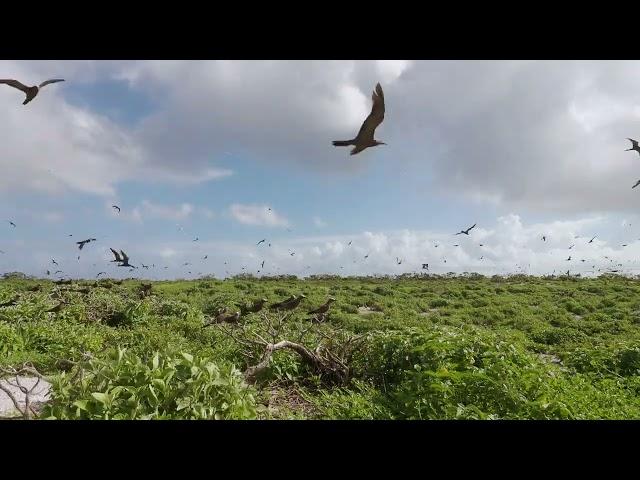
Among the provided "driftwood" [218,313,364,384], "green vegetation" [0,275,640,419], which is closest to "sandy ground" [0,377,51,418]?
"green vegetation" [0,275,640,419]

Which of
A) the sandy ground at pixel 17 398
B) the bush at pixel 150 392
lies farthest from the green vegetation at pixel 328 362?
the sandy ground at pixel 17 398

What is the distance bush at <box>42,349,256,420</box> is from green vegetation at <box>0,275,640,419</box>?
0.01m

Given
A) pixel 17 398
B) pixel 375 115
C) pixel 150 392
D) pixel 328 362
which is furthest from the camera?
pixel 328 362

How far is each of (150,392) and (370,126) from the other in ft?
9.92

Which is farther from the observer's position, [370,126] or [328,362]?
[328,362]

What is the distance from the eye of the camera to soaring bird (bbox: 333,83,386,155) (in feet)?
16.1

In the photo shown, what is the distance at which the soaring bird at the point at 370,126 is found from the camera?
4.89 metres

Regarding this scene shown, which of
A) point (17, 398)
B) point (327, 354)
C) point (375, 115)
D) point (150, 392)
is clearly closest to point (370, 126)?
point (375, 115)

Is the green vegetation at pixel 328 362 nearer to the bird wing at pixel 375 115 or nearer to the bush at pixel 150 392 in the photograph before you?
the bush at pixel 150 392

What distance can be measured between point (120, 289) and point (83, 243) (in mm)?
5950

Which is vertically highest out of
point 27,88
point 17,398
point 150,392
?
point 27,88

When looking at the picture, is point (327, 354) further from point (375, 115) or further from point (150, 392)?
point (375, 115)

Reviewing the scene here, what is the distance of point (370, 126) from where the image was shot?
16.6 feet

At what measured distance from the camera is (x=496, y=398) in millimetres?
5207
